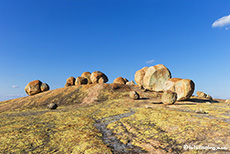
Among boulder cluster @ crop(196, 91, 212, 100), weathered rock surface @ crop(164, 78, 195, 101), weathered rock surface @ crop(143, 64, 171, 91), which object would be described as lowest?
boulder cluster @ crop(196, 91, 212, 100)

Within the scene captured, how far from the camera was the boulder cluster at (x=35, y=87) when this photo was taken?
4925 cm

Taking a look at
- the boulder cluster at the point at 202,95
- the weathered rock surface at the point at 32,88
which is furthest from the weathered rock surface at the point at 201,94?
the weathered rock surface at the point at 32,88

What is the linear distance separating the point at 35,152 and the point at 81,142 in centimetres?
280

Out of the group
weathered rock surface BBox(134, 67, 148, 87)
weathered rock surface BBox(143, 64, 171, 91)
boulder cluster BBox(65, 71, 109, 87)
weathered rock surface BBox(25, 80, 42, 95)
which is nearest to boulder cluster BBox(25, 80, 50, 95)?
weathered rock surface BBox(25, 80, 42, 95)

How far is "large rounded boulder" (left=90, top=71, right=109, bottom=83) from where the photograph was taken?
180 ft

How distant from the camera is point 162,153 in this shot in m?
8.04

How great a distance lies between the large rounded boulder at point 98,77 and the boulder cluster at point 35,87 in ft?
54.9

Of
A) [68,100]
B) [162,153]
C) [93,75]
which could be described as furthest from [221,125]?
[93,75]

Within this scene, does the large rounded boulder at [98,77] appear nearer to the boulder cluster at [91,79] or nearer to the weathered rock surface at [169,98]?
the boulder cluster at [91,79]

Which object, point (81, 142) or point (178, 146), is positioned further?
point (81, 142)

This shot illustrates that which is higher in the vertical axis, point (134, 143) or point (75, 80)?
point (75, 80)

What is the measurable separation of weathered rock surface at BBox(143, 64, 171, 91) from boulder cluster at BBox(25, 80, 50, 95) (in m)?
36.3

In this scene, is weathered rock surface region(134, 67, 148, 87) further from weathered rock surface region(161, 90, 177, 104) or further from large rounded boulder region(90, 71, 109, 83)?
weathered rock surface region(161, 90, 177, 104)

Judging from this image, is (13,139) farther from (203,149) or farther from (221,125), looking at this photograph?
(221,125)
